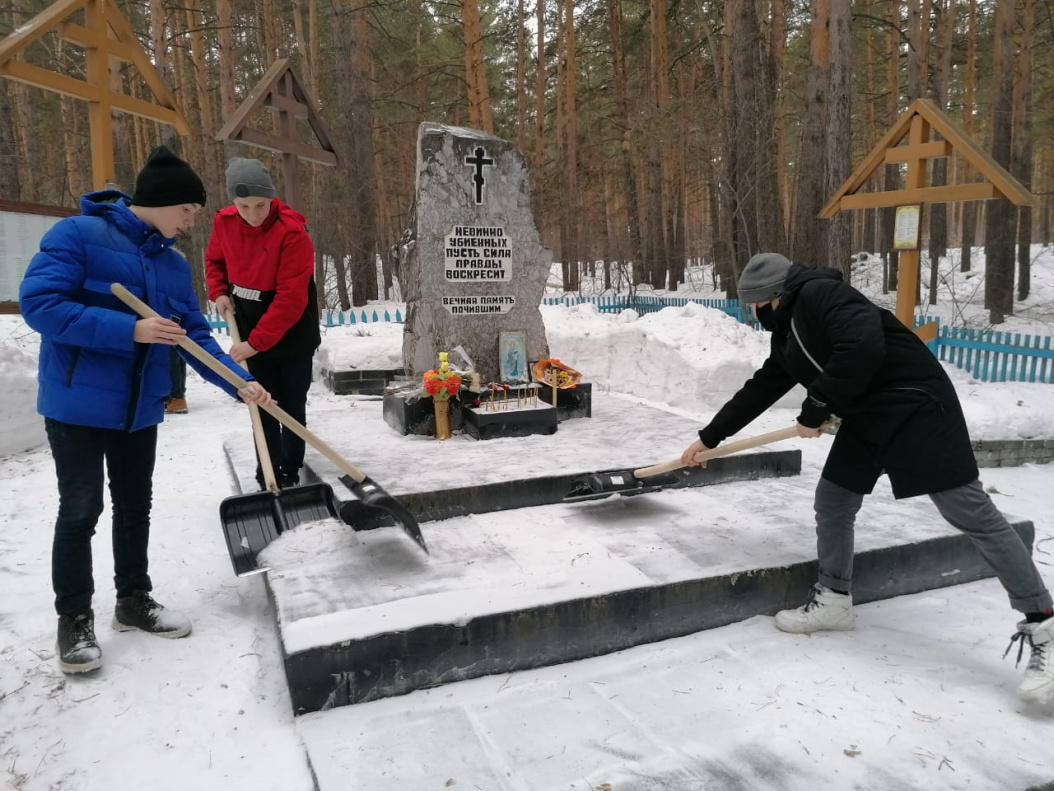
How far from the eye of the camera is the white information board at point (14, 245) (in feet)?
20.2

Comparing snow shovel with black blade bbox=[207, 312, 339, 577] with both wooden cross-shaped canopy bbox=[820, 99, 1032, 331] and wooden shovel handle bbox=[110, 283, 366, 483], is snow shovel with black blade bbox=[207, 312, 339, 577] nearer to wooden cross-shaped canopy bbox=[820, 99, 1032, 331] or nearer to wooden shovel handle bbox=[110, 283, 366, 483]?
wooden shovel handle bbox=[110, 283, 366, 483]

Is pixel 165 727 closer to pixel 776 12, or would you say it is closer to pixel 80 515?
pixel 80 515

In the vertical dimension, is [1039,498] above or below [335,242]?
below

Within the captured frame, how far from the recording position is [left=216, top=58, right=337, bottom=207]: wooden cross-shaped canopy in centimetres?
671

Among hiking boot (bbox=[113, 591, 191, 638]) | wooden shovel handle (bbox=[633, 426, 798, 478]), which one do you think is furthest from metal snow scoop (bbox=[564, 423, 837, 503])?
hiking boot (bbox=[113, 591, 191, 638])

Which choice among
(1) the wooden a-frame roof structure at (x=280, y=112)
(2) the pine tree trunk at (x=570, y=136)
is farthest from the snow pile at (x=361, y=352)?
(2) the pine tree trunk at (x=570, y=136)

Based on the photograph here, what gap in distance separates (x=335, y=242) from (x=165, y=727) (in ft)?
51.3

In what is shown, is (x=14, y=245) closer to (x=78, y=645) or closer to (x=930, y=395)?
(x=78, y=645)

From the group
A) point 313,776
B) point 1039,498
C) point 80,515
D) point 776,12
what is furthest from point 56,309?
point 776,12

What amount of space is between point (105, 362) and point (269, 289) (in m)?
1.51

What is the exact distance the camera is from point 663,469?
3.59 m

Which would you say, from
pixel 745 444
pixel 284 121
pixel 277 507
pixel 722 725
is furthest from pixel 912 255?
pixel 284 121

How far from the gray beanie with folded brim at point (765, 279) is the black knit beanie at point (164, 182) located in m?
2.19

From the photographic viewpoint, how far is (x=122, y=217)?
2619mm
